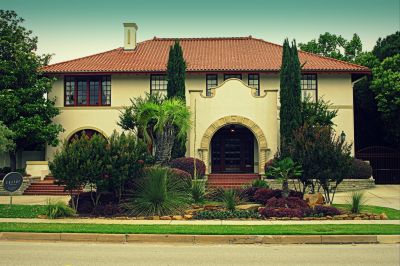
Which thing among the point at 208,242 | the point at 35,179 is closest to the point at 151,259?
the point at 208,242

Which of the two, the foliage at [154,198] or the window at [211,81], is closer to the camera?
the foliage at [154,198]

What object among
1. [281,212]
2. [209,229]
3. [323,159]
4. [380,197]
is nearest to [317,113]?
[380,197]

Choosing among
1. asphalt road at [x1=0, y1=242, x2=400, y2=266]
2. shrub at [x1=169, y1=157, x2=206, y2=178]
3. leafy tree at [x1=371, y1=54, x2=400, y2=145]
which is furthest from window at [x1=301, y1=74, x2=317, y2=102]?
asphalt road at [x1=0, y1=242, x2=400, y2=266]

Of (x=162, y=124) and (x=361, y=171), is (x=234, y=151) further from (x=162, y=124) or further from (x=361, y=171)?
(x=162, y=124)

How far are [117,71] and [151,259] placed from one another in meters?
→ 22.0

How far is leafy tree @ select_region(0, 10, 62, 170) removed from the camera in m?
26.8

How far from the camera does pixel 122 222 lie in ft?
48.2

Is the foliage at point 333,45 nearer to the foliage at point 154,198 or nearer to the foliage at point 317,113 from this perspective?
the foliage at point 317,113

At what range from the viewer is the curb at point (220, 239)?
458 inches

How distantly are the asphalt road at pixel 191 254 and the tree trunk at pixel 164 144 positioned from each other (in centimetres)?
1272

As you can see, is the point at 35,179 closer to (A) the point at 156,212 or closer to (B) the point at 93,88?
(B) the point at 93,88

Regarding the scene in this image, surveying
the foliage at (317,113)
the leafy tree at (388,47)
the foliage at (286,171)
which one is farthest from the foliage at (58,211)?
the leafy tree at (388,47)

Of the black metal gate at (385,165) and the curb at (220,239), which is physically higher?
the black metal gate at (385,165)

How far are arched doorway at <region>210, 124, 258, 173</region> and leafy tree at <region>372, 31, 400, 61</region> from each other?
12.3 m
